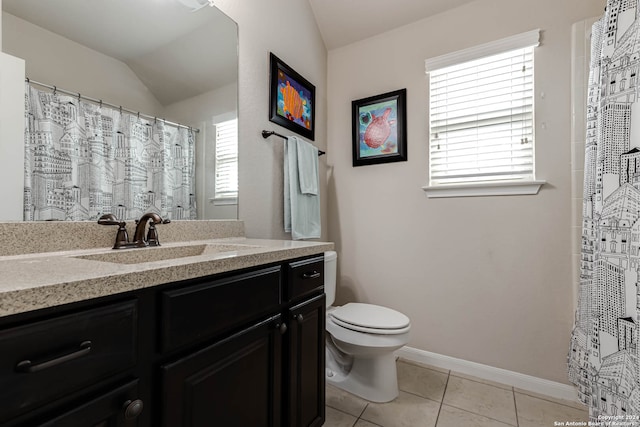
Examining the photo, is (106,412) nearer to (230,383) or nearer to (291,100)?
(230,383)

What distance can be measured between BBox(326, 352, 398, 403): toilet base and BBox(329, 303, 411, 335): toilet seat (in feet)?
0.61

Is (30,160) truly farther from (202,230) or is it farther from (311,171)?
(311,171)

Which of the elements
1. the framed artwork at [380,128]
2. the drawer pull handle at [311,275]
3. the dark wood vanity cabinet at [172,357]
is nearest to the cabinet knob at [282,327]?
the dark wood vanity cabinet at [172,357]

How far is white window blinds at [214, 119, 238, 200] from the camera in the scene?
1514mm

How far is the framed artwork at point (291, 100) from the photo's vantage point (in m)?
1.83

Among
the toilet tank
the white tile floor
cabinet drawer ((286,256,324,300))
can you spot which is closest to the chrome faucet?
cabinet drawer ((286,256,324,300))

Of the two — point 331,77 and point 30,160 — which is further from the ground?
point 331,77

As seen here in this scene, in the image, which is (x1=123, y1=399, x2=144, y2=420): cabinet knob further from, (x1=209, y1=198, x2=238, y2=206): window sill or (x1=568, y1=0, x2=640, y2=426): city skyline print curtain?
(x1=568, y1=0, x2=640, y2=426): city skyline print curtain

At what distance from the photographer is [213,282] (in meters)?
0.78

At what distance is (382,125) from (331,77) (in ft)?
2.19

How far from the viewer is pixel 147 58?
122 cm

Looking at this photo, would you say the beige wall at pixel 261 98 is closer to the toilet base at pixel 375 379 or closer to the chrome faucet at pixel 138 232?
the chrome faucet at pixel 138 232

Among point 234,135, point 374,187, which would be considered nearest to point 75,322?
point 234,135

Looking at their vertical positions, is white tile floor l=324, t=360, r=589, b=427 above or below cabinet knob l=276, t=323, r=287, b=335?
below
